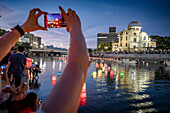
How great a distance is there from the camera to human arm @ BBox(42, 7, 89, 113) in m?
0.90

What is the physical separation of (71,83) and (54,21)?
61.1 inches

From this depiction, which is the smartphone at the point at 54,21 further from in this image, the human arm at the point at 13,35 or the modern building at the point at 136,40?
the modern building at the point at 136,40

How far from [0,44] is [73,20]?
2.42 ft

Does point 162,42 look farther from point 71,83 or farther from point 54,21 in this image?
point 71,83

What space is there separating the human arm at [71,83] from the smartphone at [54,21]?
3.70 ft

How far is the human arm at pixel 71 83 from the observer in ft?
2.96

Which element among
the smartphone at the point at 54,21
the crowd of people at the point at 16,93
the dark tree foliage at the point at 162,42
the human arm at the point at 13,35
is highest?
the dark tree foliage at the point at 162,42

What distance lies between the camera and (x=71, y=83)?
0.94 metres

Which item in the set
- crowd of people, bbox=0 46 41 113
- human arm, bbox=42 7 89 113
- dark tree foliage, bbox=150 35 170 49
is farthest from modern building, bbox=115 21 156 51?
human arm, bbox=42 7 89 113

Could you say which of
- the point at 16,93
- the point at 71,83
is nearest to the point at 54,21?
the point at 71,83

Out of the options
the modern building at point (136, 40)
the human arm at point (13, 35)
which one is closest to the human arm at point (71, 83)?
the human arm at point (13, 35)

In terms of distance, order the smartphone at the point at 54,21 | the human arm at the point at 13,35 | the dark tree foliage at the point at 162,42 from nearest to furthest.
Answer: the human arm at the point at 13,35, the smartphone at the point at 54,21, the dark tree foliage at the point at 162,42

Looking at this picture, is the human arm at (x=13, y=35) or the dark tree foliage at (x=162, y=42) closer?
the human arm at (x=13, y=35)

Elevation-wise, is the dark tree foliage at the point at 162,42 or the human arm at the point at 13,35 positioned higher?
the dark tree foliage at the point at 162,42
